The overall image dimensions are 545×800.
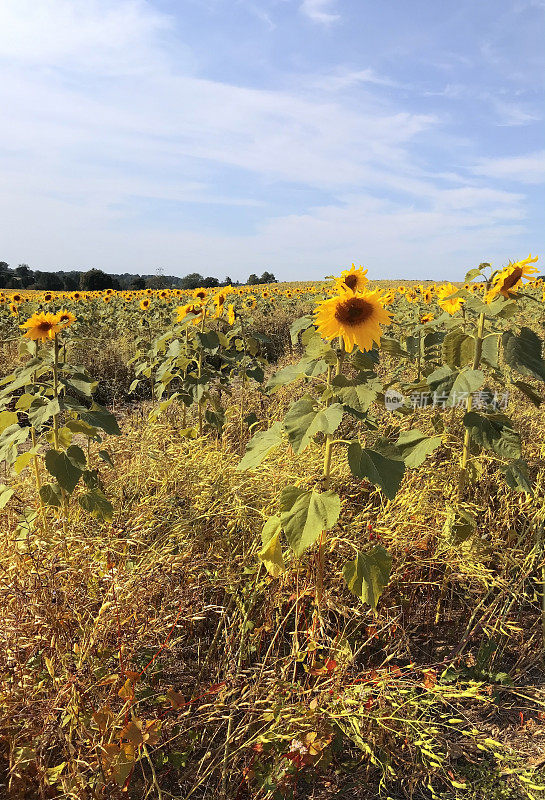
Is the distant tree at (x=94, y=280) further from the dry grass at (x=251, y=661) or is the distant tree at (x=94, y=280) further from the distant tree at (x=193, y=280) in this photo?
the dry grass at (x=251, y=661)

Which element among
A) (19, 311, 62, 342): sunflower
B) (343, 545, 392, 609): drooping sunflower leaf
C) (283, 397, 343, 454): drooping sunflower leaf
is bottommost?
(343, 545, 392, 609): drooping sunflower leaf

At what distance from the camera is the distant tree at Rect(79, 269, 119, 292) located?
114 feet

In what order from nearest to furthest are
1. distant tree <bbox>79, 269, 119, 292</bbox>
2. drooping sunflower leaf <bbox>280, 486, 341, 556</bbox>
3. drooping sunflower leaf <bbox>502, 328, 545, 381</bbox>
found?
drooping sunflower leaf <bbox>280, 486, 341, 556</bbox>
drooping sunflower leaf <bbox>502, 328, 545, 381</bbox>
distant tree <bbox>79, 269, 119, 292</bbox>

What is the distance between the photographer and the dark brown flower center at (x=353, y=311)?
1.92m

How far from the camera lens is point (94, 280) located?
115 feet

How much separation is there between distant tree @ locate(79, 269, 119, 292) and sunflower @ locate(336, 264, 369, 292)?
3486cm

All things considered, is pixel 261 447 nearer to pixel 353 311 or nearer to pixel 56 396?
pixel 353 311

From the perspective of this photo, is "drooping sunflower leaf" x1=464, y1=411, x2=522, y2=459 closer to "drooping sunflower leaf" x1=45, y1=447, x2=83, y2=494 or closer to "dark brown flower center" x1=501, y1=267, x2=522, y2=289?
"dark brown flower center" x1=501, y1=267, x2=522, y2=289

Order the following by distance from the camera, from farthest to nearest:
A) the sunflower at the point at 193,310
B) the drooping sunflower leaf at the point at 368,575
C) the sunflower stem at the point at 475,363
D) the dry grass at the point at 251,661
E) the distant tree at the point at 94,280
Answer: the distant tree at the point at 94,280
the sunflower at the point at 193,310
the sunflower stem at the point at 475,363
the drooping sunflower leaf at the point at 368,575
the dry grass at the point at 251,661

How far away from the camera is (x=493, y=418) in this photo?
7.26 feet

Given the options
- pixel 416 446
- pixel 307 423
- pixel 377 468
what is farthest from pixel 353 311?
pixel 416 446

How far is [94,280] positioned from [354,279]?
1436 inches

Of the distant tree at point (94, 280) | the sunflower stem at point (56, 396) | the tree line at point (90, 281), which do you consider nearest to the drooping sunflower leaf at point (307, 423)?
the sunflower stem at point (56, 396)

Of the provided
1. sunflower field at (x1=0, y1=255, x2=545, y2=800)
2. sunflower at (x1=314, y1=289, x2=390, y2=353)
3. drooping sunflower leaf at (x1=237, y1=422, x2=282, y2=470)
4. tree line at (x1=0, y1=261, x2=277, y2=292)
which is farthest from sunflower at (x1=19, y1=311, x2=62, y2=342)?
tree line at (x1=0, y1=261, x2=277, y2=292)
